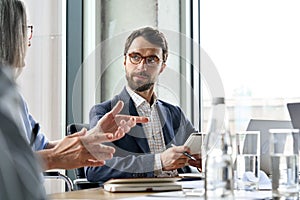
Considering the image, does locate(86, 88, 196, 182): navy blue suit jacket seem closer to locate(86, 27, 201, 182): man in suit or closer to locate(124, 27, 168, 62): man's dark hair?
locate(86, 27, 201, 182): man in suit

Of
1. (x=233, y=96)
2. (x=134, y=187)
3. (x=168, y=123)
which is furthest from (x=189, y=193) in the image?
(x=233, y=96)

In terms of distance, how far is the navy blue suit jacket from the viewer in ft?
7.99

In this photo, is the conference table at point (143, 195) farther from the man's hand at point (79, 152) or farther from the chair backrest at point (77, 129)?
the chair backrest at point (77, 129)

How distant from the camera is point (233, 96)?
14.6ft

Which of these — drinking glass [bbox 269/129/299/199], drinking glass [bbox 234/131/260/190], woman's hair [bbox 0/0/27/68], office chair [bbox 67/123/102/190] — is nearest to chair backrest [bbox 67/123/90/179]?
office chair [bbox 67/123/102/190]

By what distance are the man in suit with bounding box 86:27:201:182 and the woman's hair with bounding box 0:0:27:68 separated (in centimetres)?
48

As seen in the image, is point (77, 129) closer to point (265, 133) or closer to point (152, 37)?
point (152, 37)

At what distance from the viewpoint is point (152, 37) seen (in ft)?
8.40

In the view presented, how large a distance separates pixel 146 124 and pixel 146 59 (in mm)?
290

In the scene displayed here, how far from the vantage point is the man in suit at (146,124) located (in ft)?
7.91

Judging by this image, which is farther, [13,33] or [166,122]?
[166,122]

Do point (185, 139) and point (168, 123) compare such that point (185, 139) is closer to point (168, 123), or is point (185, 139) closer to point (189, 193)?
point (168, 123)

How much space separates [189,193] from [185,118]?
870mm

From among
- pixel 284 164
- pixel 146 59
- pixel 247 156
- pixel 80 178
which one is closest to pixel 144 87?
pixel 146 59
